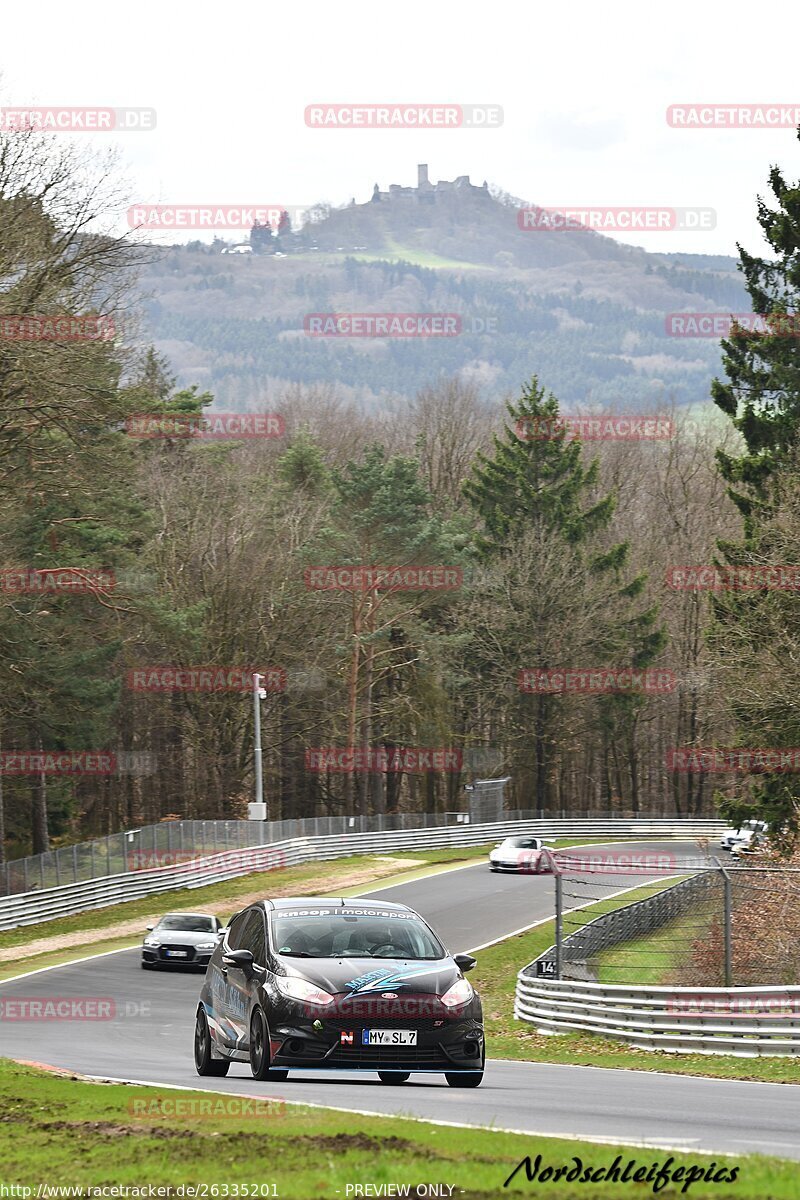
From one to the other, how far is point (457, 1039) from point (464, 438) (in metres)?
82.7

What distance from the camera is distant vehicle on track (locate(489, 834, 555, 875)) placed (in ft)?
171

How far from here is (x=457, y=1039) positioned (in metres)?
12.6

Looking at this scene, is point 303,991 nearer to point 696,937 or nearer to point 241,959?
point 241,959

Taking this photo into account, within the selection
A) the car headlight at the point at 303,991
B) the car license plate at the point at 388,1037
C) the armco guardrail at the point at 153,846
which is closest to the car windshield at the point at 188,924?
the armco guardrail at the point at 153,846

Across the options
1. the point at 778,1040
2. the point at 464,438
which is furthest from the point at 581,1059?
the point at 464,438

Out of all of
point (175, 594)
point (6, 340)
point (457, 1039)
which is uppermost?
point (6, 340)

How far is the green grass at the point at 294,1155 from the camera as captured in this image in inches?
295

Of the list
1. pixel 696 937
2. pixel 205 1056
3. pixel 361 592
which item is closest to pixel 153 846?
pixel 361 592

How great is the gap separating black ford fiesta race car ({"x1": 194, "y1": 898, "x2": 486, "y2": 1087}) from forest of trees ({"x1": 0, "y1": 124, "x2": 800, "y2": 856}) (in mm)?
20537

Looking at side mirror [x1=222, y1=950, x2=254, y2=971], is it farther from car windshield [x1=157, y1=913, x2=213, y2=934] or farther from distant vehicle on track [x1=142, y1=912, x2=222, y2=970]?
car windshield [x1=157, y1=913, x2=213, y2=934]

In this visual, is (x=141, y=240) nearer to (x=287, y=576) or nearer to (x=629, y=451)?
(x=287, y=576)

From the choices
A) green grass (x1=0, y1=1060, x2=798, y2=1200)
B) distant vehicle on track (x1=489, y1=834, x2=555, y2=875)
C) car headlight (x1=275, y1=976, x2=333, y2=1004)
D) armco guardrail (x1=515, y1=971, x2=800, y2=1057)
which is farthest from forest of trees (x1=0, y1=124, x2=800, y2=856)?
green grass (x1=0, y1=1060, x2=798, y2=1200)

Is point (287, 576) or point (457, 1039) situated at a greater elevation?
point (287, 576)

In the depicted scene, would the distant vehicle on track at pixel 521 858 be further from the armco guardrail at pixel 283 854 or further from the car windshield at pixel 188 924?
the car windshield at pixel 188 924
